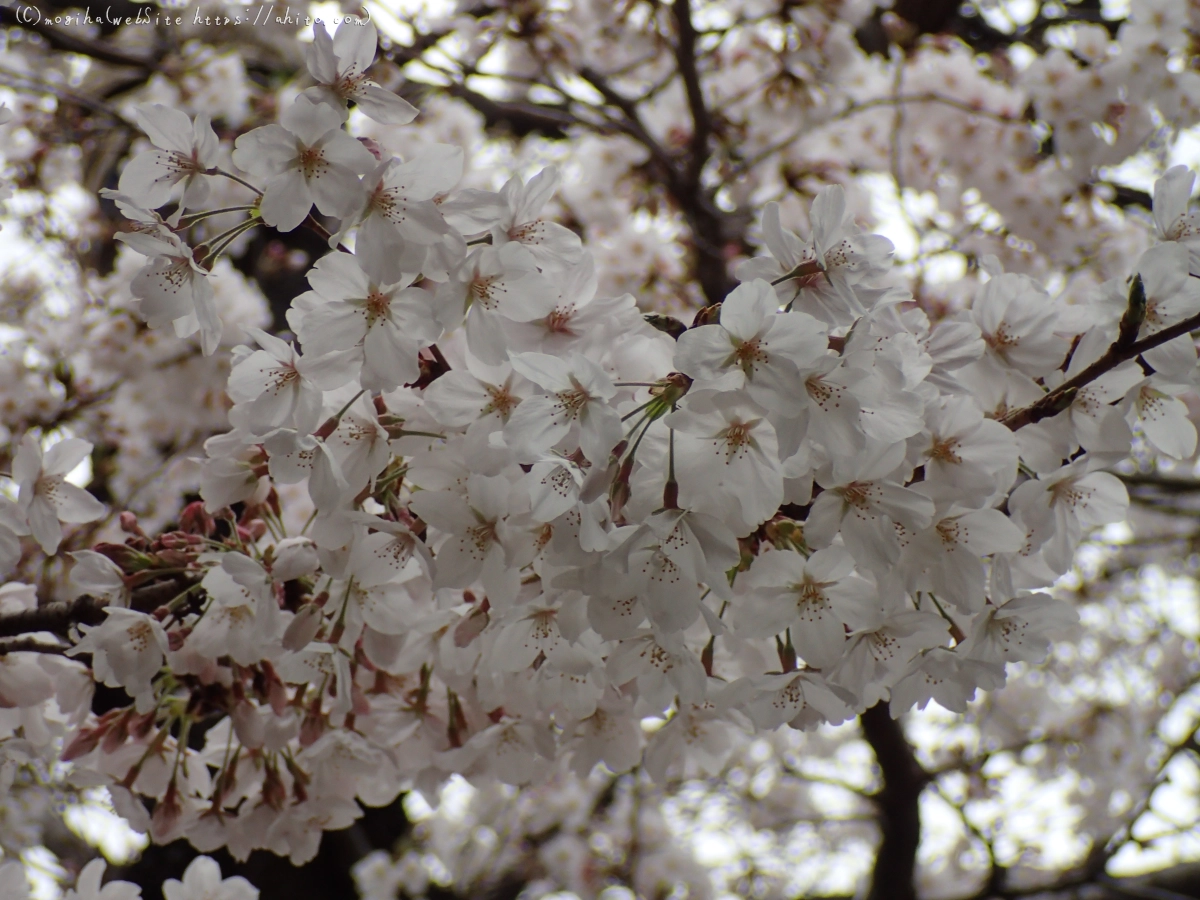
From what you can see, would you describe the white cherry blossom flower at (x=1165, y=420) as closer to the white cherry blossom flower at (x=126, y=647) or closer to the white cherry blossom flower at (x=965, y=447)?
the white cherry blossom flower at (x=965, y=447)

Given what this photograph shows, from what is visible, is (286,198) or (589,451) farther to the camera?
(286,198)

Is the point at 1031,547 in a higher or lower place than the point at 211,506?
higher

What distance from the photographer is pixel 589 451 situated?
905mm

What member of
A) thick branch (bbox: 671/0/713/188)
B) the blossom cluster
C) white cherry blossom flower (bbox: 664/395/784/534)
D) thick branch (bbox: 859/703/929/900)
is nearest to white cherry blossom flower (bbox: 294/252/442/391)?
the blossom cluster

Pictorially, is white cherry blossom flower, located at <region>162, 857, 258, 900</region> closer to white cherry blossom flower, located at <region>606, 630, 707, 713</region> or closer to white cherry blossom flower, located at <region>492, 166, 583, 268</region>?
white cherry blossom flower, located at <region>606, 630, 707, 713</region>

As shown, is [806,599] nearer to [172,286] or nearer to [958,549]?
[958,549]

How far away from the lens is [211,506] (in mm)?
1237

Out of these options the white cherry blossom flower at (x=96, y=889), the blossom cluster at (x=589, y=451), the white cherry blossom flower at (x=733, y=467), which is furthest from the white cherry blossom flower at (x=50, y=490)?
the white cherry blossom flower at (x=733, y=467)

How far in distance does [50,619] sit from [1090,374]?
1342 mm

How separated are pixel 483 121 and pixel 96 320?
2.00 meters

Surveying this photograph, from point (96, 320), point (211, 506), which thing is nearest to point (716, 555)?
point (211, 506)

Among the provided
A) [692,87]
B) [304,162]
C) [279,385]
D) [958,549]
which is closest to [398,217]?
[304,162]

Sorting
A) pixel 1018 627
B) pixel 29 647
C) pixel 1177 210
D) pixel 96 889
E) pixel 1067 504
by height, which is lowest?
pixel 96 889

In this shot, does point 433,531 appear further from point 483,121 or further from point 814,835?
point 814,835
